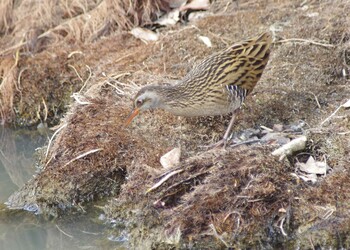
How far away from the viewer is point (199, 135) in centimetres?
698

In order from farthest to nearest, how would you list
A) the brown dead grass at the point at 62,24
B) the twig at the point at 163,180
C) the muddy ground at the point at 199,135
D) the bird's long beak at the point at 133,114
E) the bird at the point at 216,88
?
the brown dead grass at the point at 62,24 → the bird's long beak at the point at 133,114 → the bird at the point at 216,88 → the twig at the point at 163,180 → the muddy ground at the point at 199,135

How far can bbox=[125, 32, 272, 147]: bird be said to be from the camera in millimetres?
6582

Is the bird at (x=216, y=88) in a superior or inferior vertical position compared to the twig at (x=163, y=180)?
superior

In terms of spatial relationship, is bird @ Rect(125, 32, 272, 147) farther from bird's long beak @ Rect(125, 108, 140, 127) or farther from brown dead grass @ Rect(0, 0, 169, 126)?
brown dead grass @ Rect(0, 0, 169, 126)

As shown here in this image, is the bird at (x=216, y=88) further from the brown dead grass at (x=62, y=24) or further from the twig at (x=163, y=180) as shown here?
the brown dead grass at (x=62, y=24)

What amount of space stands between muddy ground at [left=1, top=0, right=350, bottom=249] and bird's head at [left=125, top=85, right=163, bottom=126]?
1.38 ft

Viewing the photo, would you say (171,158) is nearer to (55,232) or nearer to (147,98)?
(147,98)

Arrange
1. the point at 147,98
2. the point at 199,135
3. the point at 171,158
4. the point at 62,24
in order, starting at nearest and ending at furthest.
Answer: the point at 171,158 → the point at 147,98 → the point at 199,135 → the point at 62,24

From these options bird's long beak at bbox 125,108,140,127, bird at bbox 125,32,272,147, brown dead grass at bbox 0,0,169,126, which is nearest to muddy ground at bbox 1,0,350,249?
brown dead grass at bbox 0,0,169,126

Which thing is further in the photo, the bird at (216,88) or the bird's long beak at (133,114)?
the bird's long beak at (133,114)

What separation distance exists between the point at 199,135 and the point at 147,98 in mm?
673

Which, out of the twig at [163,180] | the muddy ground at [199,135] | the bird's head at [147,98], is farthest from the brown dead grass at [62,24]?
the twig at [163,180]

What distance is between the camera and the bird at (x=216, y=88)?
21.6ft

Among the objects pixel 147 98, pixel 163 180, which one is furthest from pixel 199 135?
pixel 163 180
